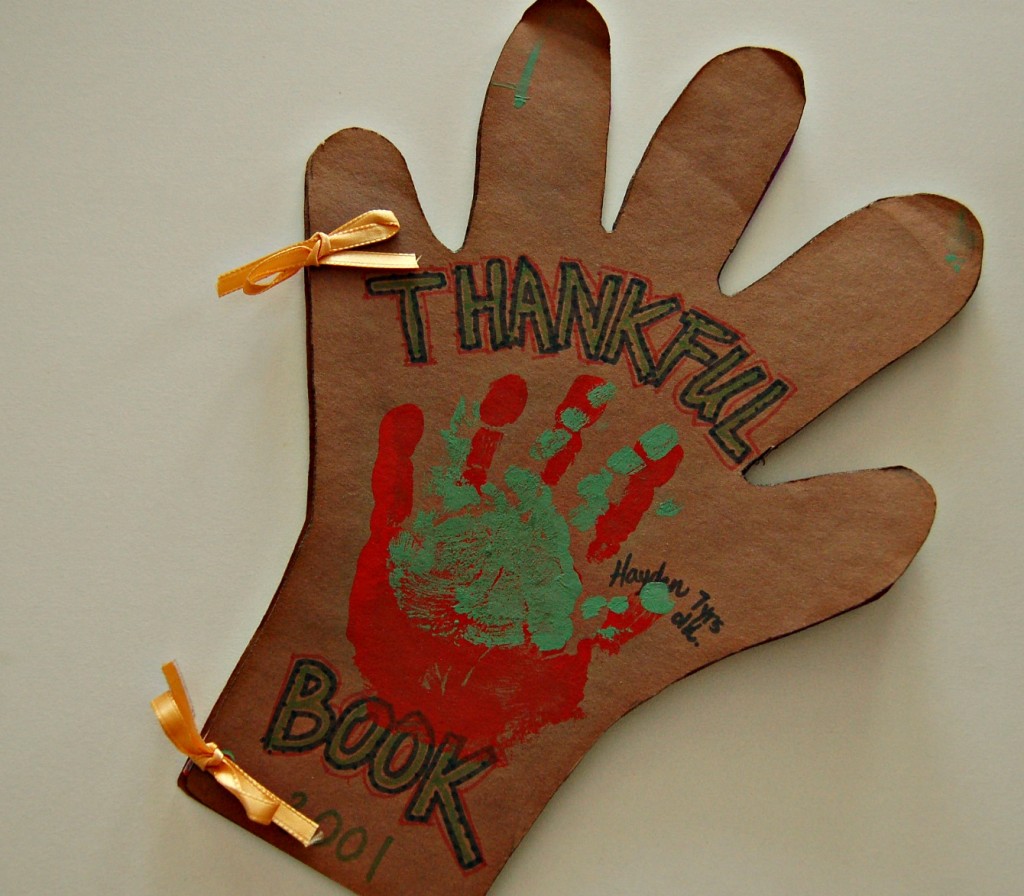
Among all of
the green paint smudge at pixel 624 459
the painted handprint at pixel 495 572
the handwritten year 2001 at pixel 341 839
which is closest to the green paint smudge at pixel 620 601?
the painted handprint at pixel 495 572

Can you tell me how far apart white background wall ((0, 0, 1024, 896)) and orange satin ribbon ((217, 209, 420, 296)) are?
0.13 feet

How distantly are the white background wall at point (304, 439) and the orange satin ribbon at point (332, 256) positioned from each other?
0.04 m

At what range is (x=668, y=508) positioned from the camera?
82 centimetres

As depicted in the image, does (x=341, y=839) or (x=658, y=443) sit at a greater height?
(x=658, y=443)

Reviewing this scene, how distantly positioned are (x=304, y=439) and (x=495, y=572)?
8.6 inches

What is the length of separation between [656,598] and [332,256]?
42 centimetres

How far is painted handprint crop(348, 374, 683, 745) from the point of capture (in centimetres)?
82

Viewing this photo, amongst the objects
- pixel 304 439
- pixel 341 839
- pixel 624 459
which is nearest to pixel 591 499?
pixel 624 459

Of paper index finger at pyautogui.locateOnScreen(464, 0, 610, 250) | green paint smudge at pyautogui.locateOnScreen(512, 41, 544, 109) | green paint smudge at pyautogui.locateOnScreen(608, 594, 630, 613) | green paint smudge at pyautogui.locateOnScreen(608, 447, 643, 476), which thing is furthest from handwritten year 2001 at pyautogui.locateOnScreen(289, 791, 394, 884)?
green paint smudge at pyautogui.locateOnScreen(512, 41, 544, 109)

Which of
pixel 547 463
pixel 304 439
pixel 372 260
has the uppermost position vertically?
pixel 372 260

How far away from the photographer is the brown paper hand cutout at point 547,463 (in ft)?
2.66

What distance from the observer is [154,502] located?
2.76 ft

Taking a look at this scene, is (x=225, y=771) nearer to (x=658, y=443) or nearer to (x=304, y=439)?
(x=304, y=439)

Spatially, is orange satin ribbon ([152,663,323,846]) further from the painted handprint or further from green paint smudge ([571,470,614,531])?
green paint smudge ([571,470,614,531])
